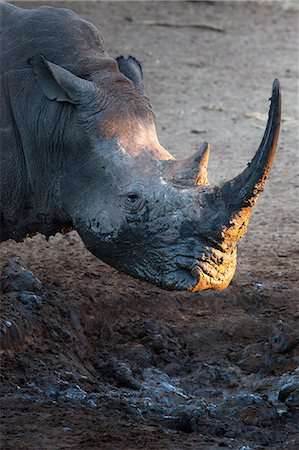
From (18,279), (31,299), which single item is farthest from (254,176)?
(18,279)

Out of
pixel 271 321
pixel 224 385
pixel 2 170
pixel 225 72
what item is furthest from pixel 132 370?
pixel 225 72

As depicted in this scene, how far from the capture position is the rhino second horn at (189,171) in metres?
5.01

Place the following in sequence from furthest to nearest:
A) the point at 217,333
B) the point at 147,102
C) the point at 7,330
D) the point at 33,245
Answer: the point at 33,245 → the point at 217,333 → the point at 7,330 → the point at 147,102

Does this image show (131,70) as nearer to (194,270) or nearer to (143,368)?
(194,270)

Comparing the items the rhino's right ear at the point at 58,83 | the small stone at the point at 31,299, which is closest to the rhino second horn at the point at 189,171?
the rhino's right ear at the point at 58,83

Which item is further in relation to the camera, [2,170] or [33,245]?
[33,245]

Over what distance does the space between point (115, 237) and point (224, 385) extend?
4.94ft

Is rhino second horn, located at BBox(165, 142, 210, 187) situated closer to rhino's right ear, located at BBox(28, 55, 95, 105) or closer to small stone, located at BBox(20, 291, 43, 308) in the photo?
rhino's right ear, located at BBox(28, 55, 95, 105)

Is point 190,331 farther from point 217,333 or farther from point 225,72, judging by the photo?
point 225,72

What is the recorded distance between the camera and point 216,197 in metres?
4.91

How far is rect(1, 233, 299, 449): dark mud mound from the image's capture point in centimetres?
536

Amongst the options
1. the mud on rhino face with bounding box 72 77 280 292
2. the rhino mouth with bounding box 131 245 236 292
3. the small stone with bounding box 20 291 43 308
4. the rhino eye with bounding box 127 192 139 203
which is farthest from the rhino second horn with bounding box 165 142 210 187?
the small stone with bounding box 20 291 43 308

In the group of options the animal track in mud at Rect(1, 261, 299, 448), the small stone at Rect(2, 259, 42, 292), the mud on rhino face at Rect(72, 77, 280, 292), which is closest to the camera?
the mud on rhino face at Rect(72, 77, 280, 292)

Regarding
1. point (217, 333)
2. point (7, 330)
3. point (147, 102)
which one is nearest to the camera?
point (147, 102)
